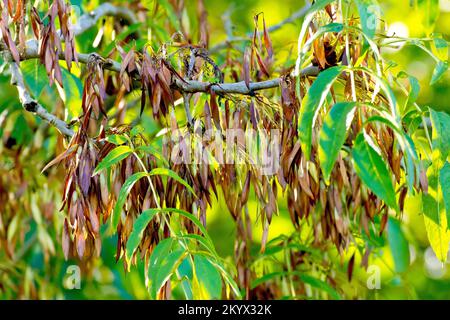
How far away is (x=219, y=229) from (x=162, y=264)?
5.26ft

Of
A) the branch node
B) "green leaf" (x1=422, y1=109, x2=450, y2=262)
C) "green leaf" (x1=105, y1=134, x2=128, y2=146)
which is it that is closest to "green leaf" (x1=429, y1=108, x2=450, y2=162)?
"green leaf" (x1=422, y1=109, x2=450, y2=262)

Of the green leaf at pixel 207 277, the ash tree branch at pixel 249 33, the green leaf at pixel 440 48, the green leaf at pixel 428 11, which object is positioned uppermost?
the ash tree branch at pixel 249 33

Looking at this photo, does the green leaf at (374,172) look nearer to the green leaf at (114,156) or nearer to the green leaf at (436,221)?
the green leaf at (436,221)

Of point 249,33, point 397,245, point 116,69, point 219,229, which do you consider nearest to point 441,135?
point 116,69

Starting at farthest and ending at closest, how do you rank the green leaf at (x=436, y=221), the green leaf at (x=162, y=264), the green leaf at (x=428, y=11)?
the green leaf at (x=428, y=11) < the green leaf at (x=436, y=221) < the green leaf at (x=162, y=264)

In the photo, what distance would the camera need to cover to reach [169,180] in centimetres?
118

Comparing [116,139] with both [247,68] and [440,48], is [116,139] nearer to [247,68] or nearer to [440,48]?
[247,68]

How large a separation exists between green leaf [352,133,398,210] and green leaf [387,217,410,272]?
1.28 meters

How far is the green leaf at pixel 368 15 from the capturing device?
3.11 feet

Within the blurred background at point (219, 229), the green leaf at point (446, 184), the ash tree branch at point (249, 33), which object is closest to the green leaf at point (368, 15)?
the green leaf at point (446, 184)

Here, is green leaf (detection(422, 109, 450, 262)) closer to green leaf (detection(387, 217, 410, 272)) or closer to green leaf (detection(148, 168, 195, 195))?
green leaf (detection(148, 168, 195, 195))

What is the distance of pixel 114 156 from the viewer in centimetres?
109

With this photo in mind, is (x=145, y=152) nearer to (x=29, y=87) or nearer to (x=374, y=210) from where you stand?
(x=374, y=210)

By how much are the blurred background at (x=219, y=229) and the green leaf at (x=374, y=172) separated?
91 centimetres
